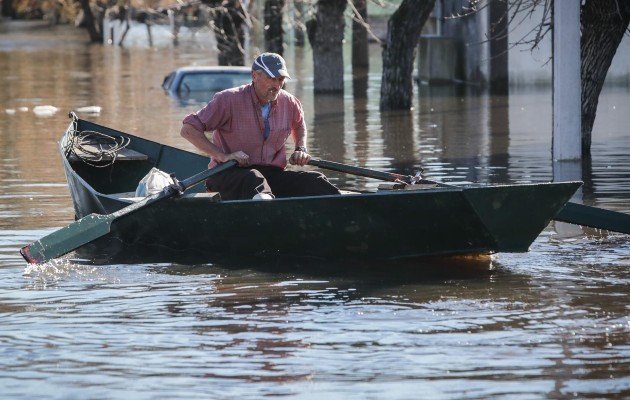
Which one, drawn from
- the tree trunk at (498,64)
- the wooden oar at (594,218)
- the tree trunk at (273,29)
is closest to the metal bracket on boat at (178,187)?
the wooden oar at (594,218)

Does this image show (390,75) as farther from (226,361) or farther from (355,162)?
(226,361)

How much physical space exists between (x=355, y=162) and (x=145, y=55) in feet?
125

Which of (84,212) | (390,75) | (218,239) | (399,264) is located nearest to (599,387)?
(399,264)

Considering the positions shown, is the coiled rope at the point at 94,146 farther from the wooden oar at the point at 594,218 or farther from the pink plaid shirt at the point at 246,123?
the wooden oar at the point at 594,218

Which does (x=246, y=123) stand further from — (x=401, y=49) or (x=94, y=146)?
(x=401, y=49)

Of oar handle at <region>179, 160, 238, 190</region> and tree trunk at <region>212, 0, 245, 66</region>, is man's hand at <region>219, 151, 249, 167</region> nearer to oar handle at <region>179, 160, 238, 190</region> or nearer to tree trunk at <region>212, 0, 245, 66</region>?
oar handle at <region>179, 160, 238, 190</region>

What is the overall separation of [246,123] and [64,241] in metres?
1.58

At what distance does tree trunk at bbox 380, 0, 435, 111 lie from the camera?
2552cm

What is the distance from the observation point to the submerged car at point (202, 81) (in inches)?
1192

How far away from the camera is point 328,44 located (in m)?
30.5

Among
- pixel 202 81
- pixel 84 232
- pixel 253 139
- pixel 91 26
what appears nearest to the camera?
pixel 84 232

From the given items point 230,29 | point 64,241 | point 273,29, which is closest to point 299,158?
point 64,241

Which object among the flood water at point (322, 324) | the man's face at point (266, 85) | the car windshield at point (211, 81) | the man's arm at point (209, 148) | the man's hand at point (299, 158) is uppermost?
the man's face at point (266, 85)

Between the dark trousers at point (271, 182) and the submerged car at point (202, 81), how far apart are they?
1863cm
